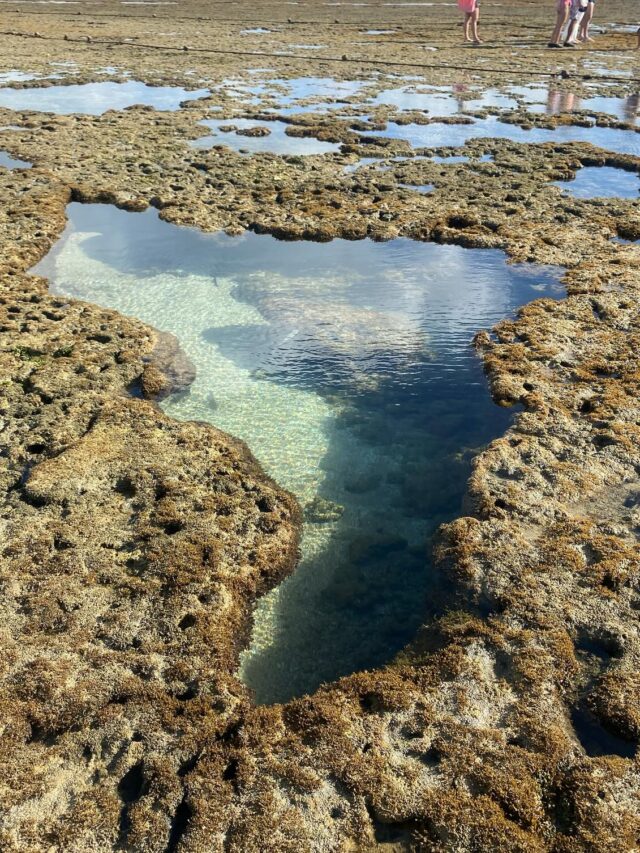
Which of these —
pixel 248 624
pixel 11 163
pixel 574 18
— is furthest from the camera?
pixel 574 18

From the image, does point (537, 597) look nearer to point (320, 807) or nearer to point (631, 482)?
point (631, 482)

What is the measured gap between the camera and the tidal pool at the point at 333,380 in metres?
7.46

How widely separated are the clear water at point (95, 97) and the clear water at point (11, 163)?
21.8 ft

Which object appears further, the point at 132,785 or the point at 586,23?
the point at 586,23

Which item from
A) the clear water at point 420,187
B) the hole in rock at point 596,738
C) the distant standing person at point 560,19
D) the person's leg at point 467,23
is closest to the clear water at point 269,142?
the clear water at point 420,187

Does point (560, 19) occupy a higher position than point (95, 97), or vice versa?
point (560, 19)

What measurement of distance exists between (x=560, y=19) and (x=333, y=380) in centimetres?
4110

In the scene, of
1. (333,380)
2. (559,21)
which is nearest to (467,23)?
(559,21)

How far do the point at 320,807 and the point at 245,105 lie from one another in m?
28.8

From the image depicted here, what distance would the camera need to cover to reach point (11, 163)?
66.3ft

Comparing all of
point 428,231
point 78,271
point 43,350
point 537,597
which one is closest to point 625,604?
point 537,597

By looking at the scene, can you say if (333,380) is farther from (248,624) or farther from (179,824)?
(179,824)

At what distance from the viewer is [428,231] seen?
53.7ft

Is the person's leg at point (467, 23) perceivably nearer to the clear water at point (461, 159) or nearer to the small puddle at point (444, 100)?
the small puddle at point (444, 100)
